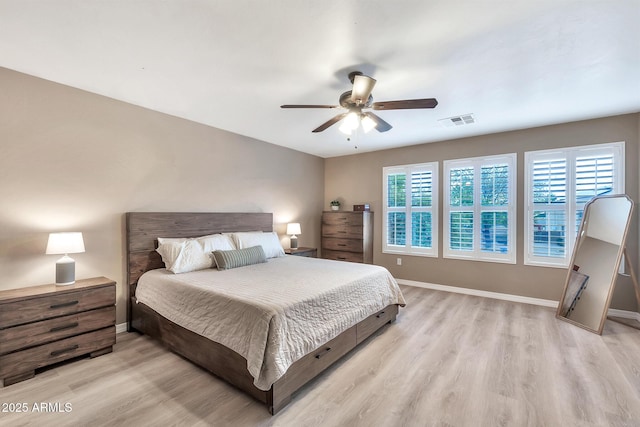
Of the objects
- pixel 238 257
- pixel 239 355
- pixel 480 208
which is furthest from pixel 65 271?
pixel 480 208

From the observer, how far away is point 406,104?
229 centimetres

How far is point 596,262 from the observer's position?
3.38 m

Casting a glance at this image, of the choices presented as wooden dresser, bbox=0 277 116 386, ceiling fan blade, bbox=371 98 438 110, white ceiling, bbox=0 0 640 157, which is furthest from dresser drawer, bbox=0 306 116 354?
ceiling fan blade, bbox=371 98 438 110

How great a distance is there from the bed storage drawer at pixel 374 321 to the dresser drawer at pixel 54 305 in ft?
7.66

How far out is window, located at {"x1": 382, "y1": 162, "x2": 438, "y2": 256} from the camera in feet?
15.8

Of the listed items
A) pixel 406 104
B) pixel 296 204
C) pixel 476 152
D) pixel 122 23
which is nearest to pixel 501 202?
pixel 476 152

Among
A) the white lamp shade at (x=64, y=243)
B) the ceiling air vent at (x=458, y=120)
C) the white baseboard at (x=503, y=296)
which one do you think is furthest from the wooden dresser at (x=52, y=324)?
the white baseboard at (x=503, y=296)

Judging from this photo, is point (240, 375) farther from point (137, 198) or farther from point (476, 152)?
point (476, 152)

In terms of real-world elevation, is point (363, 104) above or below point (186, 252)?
above

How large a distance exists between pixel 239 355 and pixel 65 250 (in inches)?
71.0

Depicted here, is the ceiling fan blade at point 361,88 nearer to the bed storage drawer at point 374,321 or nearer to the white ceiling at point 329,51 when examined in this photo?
the white ceiling at point 329,51

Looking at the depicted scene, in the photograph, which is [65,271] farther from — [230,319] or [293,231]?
Result: [293,231]

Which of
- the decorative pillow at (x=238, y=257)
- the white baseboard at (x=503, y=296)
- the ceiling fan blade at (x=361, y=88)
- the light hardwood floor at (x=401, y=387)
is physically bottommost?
the light hardwood floor at (x=401, y=387)

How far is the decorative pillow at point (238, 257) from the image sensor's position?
10.3 ft
